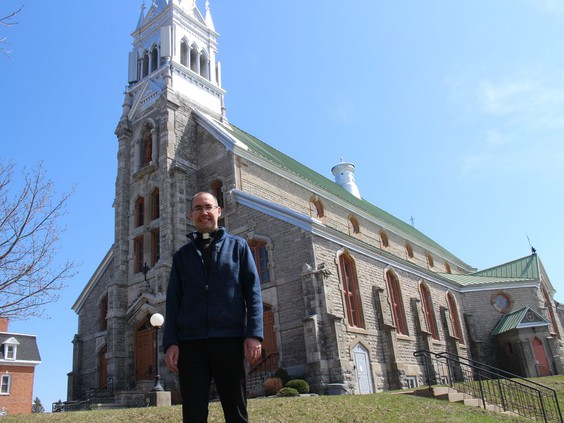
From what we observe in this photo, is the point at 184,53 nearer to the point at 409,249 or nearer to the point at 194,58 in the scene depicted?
the point at 194,58

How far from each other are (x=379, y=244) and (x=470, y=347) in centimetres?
851

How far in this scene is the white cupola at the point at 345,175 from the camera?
4938 centimetres

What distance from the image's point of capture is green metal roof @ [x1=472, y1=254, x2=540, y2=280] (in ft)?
125

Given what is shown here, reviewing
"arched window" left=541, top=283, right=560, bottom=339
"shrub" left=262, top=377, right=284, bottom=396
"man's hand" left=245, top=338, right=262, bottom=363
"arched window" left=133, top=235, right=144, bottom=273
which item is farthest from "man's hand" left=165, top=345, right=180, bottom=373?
"arched window" left=541, top=283, right=560, bottom=339

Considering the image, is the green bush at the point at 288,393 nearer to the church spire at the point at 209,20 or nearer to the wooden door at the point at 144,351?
the wooden door at the point at 144,351

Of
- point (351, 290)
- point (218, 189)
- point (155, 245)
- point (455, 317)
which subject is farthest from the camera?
point (455, 317)

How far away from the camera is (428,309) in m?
29.1

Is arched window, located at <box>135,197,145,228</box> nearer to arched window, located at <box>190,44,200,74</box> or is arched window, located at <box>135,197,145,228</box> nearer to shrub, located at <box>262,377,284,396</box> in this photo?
arched window, located at <box>190,44,200,74</box>

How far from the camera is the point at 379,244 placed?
112 feet

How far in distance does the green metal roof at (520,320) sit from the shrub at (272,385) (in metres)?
19.6

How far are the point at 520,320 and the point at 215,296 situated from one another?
3194cm

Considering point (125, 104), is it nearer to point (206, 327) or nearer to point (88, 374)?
point (88, 374)

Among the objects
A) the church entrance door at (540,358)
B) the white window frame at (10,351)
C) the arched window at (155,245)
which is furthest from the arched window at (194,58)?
the church entrance door at (540,358)

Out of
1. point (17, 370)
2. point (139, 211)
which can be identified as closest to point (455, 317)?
point (139, 211)
